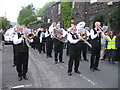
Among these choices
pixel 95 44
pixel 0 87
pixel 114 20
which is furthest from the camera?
pixel 114 20

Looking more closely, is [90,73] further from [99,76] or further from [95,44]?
[95,44]

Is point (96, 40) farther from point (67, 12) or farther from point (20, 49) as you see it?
point (67, 12)

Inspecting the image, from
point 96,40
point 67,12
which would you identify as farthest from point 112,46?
point 67,12

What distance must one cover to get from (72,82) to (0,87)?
233 cm

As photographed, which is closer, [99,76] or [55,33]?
[99,76]

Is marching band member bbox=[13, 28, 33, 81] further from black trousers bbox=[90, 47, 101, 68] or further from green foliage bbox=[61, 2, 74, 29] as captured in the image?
green foliage bbox=[61, 2, 74, 29]

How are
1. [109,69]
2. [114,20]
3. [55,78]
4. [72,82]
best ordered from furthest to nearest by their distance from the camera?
1. [114,20]
2. [109,69]
3. [55,78]
4. [72,82]

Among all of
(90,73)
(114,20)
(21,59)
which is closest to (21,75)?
(21,59)

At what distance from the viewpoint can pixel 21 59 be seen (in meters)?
7.41

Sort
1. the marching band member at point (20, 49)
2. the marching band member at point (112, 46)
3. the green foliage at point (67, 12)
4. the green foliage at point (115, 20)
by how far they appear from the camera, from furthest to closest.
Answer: the green foliage at point (67, 12) → the green foliage at point (115, 20) → the marching band member at point (112, 46) → the marching band member at point (20, 49)

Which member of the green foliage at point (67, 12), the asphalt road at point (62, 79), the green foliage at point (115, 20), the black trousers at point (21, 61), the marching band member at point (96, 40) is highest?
the green foliage at point (67, 12)

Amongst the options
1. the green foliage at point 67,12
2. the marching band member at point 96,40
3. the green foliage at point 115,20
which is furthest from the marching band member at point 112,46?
the green foliage at point 67,12

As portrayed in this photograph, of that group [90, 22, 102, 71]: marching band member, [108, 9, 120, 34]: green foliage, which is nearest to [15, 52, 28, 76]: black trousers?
[90, 22, 102, 71]: marching band member

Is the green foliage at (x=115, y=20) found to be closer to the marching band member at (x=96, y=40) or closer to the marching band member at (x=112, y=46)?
the marching band member at (x=112, y=46)
